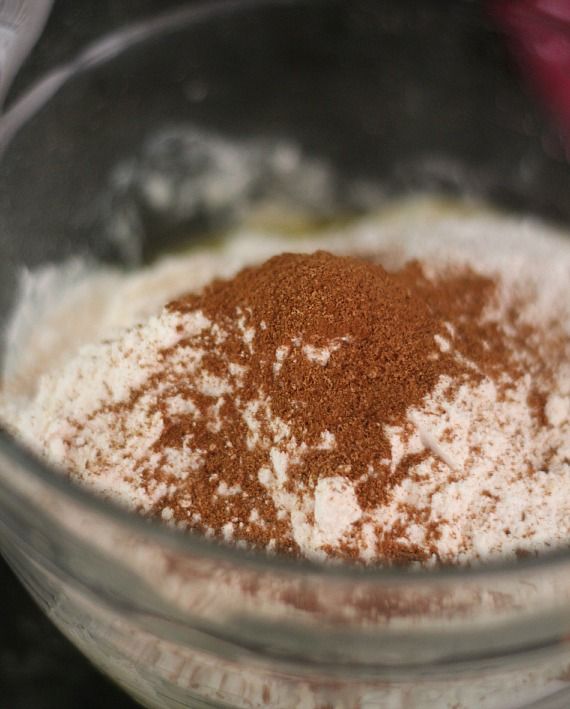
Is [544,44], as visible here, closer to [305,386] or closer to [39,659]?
[305,386]

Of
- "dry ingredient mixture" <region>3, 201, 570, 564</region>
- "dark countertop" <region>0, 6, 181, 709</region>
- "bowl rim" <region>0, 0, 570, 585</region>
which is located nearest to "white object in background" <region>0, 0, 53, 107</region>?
"dark countertop" <region>0, 6, 181, 709</region>

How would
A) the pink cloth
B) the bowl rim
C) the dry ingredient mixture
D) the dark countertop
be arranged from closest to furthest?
the bowl rim
the dry ingredient mixture
the dark countertop
the pink cloth

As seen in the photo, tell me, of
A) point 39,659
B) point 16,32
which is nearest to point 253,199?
point 16,32

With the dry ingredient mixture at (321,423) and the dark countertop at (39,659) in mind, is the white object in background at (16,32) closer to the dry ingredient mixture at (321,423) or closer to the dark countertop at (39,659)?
the dark countertop at (39,659)

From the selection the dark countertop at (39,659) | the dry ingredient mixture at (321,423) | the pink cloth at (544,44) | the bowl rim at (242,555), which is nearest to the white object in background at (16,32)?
the dark countertop at (39,659)

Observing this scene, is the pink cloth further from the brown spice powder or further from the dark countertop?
the dark countertop

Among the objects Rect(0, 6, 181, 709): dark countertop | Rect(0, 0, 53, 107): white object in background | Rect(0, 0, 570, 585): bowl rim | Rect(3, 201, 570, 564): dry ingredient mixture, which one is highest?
Rect(0, 0, 53, 107): white object in background
